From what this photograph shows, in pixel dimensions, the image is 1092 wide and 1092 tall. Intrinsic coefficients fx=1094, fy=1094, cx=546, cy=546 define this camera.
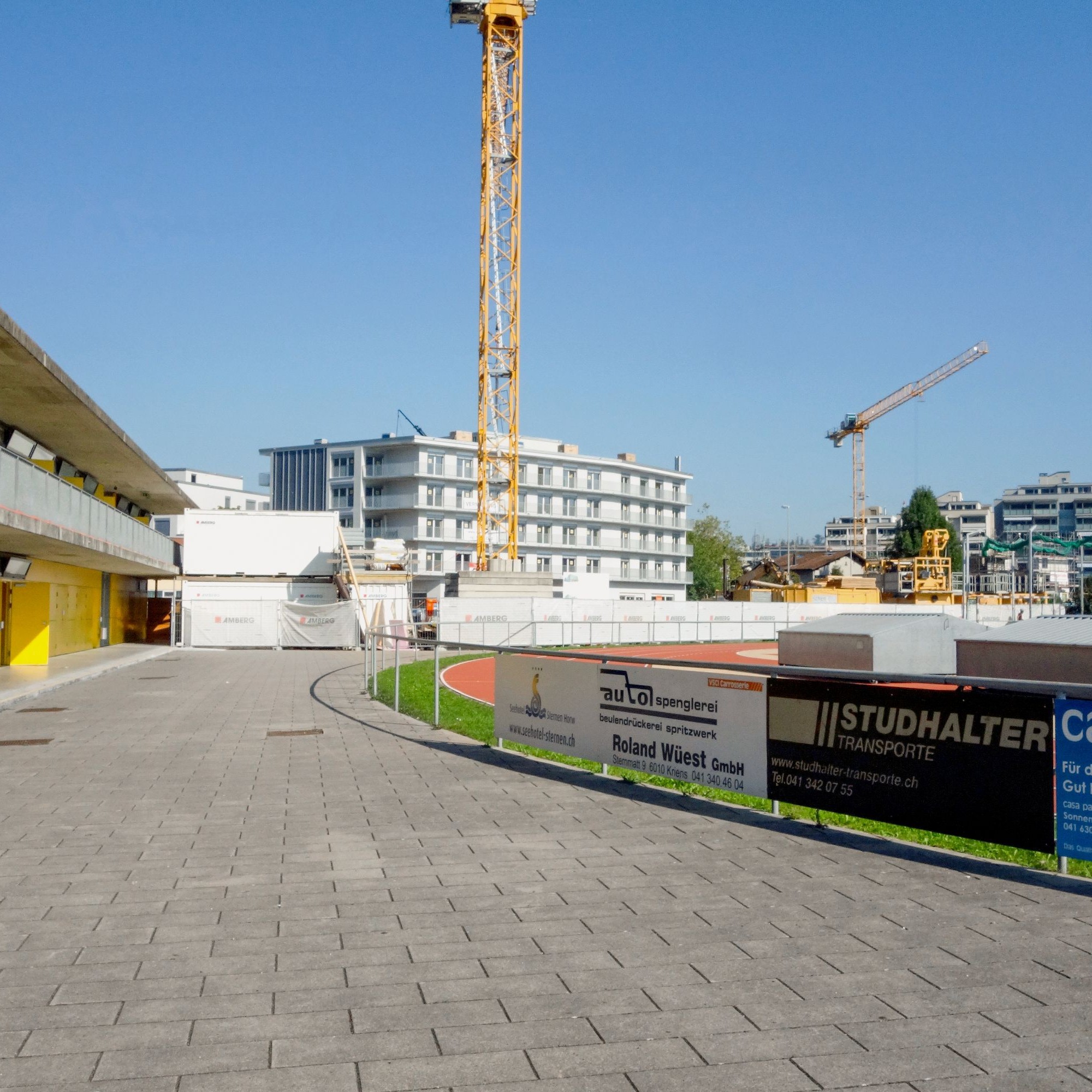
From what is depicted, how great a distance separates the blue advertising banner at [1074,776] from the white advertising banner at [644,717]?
254cm

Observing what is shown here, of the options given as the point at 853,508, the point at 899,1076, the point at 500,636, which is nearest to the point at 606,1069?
the point at 899,1076

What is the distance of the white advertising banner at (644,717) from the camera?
9.20 m

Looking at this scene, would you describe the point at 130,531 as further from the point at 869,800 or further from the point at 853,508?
the point at 853,508

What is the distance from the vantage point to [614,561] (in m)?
101

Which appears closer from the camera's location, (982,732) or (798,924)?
(798,924)

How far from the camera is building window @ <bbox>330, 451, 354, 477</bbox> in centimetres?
9456

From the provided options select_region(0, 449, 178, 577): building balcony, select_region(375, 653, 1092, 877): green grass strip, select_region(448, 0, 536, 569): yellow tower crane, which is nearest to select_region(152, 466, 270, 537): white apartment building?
select_region(448, 0, 536, 569): yellow tower crane

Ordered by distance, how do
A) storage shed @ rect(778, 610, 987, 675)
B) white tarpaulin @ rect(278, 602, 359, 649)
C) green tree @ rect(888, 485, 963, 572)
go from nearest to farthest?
storage shed @ rect(778, 610, 987, 675)
white tarpaulin @ rect(278, 602, 359, 649)
green tree @ rect(888, 485, 963, 572)

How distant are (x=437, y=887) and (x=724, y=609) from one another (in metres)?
44.5

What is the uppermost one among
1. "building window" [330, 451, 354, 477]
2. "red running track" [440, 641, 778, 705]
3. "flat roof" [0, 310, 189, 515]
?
"building window" [330, 451, 354, 477]

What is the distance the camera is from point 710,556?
125875mm

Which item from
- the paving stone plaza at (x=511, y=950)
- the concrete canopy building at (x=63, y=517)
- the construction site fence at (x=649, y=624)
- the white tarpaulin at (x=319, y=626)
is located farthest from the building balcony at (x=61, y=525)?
the construction site fence at (x=649, y=624)

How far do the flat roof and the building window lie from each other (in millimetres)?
50248

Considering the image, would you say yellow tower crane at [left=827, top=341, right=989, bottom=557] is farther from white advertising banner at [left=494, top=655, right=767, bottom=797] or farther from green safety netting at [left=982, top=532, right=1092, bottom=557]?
white advertising banner at [left=494, top=655, right=767, bottom=797]
